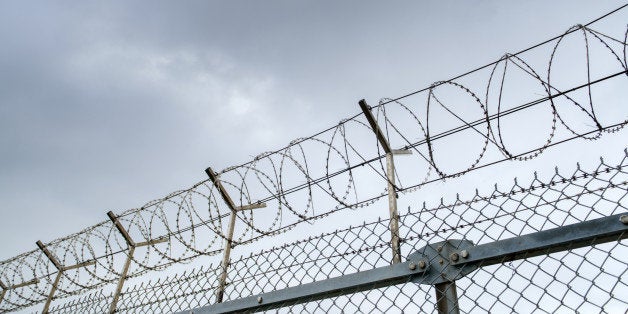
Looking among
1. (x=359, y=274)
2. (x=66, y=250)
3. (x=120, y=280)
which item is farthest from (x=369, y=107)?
(x=66, y=250)

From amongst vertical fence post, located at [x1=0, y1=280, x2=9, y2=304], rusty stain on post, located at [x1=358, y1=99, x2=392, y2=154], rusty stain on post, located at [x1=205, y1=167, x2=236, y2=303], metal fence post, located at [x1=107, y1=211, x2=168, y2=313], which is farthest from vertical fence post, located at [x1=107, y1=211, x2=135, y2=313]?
rusty stain on post, located at [x1=358, y1=99, x2=392, y2=154]

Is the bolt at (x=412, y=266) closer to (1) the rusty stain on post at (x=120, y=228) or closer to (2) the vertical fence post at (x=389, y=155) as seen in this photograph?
(2) the vertical fence post at (x=389, y=155)

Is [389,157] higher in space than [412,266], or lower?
higher

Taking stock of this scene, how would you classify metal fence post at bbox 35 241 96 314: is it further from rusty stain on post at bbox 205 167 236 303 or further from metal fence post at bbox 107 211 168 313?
rusty stain on post at bbox 205 167 236 303

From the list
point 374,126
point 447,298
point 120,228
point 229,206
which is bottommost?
point 447,298

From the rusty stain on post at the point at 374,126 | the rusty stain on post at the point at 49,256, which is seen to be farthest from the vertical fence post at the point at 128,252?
the rusty stain on post at the point at 374,126

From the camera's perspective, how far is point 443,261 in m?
2.25

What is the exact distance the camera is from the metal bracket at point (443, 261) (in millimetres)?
2205

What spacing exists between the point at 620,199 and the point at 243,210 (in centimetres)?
337

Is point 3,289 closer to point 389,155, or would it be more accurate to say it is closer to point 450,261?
point 389,155

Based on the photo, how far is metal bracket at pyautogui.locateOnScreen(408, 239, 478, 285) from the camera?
7.23ft

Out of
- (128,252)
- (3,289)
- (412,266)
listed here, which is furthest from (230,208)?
(3,289)

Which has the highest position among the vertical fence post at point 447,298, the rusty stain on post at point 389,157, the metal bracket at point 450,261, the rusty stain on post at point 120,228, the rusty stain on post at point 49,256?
the rusty stain on post at point 49,256

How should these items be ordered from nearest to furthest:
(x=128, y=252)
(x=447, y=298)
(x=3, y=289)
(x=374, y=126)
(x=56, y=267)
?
1. (x=447, y=298)
2. (x=374, y=126)
3. (x=128, y=252)
4. (x=56, y=267)
5. (x=3, y=289)
